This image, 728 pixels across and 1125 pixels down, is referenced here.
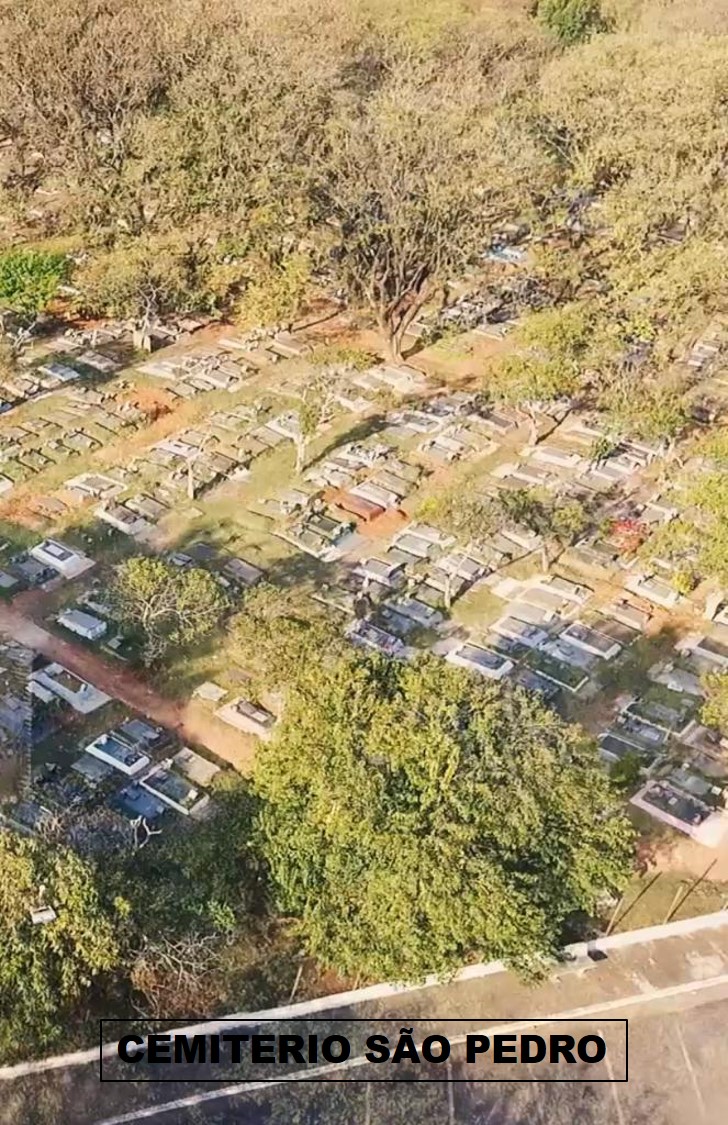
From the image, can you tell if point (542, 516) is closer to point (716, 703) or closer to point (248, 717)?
point (716, 703)

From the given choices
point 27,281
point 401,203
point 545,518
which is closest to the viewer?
point 545,518

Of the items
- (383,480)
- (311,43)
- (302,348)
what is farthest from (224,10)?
(383,480)

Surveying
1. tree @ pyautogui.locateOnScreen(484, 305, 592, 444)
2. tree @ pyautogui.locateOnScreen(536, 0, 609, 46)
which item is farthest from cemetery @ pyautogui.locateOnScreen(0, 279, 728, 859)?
tree @ pyautogui.locateOnScreen(536, 0, 609, 46)

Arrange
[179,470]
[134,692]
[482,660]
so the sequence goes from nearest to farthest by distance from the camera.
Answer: [134,692], [482,660], [179,470]

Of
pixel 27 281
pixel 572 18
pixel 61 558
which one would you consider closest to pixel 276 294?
pixel 27 281

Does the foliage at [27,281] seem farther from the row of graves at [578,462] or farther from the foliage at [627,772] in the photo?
the foliage at [627,772]

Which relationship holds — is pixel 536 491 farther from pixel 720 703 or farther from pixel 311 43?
pixel 311 43

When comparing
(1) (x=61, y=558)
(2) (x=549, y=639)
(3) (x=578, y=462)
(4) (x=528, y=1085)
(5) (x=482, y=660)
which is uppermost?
(1) (x=61, y=558)

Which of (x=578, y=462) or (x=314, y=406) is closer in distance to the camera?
(x=578, y=462)
